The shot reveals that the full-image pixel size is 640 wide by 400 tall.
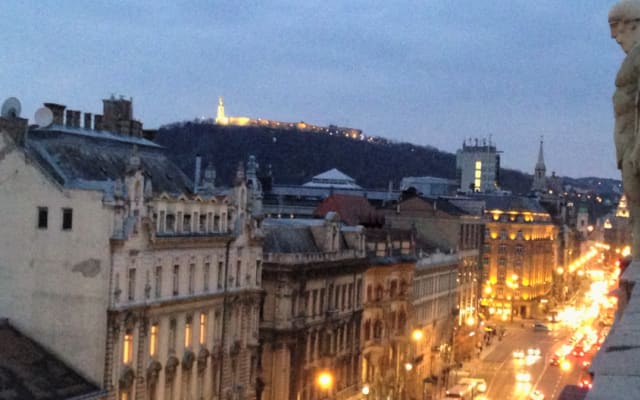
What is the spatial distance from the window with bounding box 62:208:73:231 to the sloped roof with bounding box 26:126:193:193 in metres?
1.07

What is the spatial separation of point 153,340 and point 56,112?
11.4 m

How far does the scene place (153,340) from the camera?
168 feet

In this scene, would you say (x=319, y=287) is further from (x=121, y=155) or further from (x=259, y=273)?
(x=121, y=155)

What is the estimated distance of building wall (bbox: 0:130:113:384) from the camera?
156 ft

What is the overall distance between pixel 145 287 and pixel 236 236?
10537mm

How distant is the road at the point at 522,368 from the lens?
97.0 meters

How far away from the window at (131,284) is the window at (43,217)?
13.5ft

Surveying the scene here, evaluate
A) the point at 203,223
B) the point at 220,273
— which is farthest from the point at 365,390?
the point at 203,223

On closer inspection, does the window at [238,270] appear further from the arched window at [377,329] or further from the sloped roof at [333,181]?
the sloped roof at [333,181]

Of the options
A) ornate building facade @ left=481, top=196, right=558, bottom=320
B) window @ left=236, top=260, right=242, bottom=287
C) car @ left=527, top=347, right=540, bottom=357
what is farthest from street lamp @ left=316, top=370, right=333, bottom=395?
ornate building facade @ left=481, top=196, right=558, bottom=320

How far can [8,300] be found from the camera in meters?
49.4

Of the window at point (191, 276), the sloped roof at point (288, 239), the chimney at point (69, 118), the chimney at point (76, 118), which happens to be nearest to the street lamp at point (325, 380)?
the sloped roof at point (288, 239)

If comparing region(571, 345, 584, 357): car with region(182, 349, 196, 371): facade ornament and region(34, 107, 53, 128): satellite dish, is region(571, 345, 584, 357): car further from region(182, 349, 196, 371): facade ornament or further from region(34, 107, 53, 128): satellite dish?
region(34, 107, 53, 128): satellite dish

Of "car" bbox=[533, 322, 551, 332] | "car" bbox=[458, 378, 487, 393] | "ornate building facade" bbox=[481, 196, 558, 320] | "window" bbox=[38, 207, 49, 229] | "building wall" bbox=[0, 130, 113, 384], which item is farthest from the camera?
"ornate building facade" bbox=[481, 196, 558, 320]
